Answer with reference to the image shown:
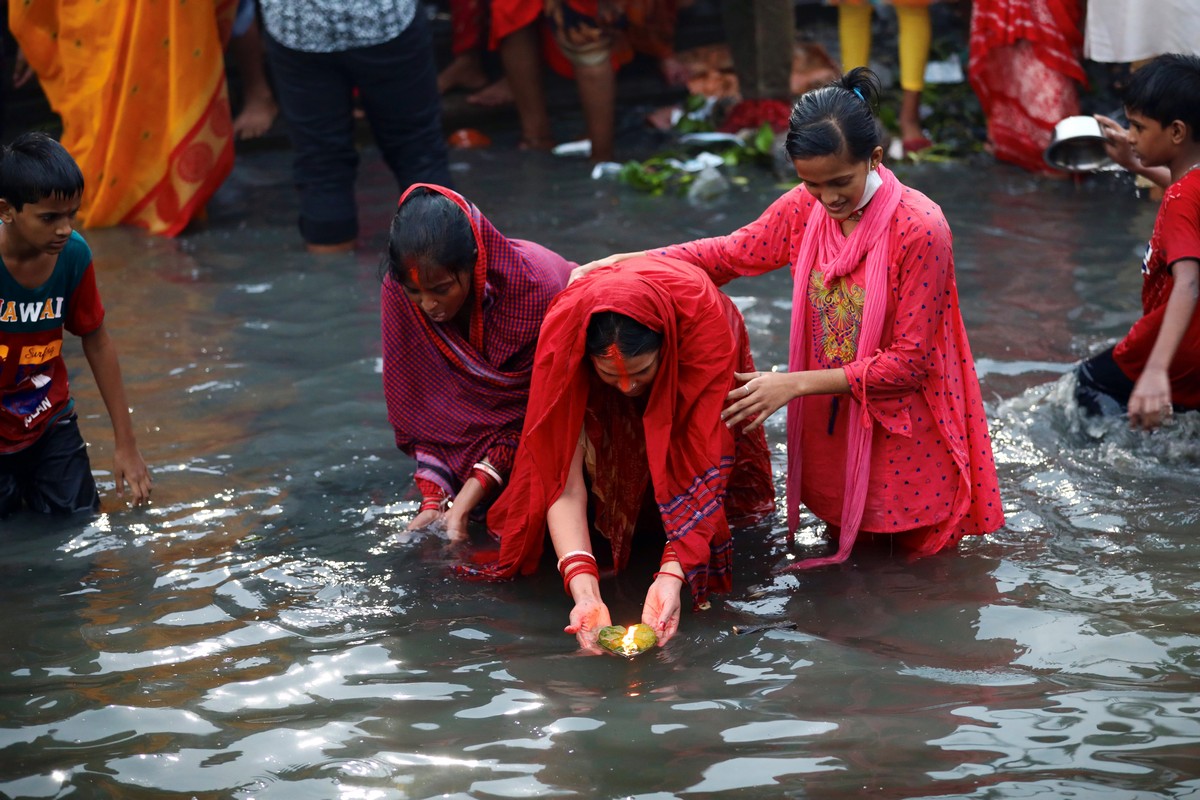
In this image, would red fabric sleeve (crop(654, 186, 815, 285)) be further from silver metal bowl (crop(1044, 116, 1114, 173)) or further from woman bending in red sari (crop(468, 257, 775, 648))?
silver metal bowl (crop(1044, 116, 1114, 173))

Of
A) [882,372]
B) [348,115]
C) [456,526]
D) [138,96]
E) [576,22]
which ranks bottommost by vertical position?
[456,526]

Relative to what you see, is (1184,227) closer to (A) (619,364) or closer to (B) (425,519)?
(A) (619,364)

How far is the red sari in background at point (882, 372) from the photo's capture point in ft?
10.2

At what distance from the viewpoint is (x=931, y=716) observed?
2682 millimetres

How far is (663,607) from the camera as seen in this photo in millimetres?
3113

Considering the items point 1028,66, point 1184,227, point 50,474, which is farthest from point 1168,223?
point 1028,66

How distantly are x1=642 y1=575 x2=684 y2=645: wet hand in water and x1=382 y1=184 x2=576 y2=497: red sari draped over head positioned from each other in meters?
0.80

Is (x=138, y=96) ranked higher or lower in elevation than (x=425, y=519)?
higher

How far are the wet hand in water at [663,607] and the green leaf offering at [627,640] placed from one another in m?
0.04

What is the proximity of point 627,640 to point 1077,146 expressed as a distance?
355cm

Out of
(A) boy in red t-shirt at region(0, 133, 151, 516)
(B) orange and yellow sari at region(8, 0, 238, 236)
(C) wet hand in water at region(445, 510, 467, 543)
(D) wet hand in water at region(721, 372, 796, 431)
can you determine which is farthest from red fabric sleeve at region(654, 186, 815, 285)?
(B) orange and yellow sari at region(8, 0, 238, 236)

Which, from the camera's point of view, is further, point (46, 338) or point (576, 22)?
point (576, 22)

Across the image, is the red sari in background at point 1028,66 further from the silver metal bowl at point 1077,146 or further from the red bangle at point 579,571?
the red bangle at point 579,571

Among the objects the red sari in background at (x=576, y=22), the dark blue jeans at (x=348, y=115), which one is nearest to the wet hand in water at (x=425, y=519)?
the dark blue jeans at (x=348, y=115)
